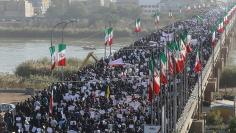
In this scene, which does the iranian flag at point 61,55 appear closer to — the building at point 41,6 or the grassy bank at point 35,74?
the grassy bank at point 35,74

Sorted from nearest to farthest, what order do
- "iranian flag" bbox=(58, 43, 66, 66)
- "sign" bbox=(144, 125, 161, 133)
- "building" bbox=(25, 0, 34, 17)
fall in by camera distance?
1. "sign" bbox=(144, 125, 161, 133)
2. "iranian flag" bbox=(58, 43, 66, 66)
3. "building" bbox=(25, 0, 34, 17)

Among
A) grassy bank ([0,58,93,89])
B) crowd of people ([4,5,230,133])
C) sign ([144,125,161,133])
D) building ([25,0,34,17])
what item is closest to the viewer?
sign ([144,125,161,133])

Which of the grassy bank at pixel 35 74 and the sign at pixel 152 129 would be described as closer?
the sign at pixel 152 129

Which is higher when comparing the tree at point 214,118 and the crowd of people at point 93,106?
the crowd of people at point 93,106

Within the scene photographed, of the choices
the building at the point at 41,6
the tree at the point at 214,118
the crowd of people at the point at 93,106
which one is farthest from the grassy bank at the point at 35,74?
the building at the point at 41,6

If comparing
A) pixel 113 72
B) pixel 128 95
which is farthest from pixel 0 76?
pixel 128 95

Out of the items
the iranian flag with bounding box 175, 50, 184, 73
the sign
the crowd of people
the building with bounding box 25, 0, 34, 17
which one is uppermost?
the iranian flag with bounding box 175, 50, 184, 73

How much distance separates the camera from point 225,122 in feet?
105

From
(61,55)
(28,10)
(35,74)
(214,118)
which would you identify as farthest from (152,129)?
(28,10)

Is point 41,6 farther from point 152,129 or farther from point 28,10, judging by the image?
point 152,129

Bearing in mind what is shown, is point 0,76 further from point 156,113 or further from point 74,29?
point 74,29

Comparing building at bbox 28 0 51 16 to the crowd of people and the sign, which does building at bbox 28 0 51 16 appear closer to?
the crowd of people

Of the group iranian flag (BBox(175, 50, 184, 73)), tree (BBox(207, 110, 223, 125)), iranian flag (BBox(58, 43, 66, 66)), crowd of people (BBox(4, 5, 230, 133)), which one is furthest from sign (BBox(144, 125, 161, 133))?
iranian flag (BBox(58, 43, 66, 66))

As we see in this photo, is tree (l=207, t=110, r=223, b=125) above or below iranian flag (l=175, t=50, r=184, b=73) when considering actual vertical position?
below
